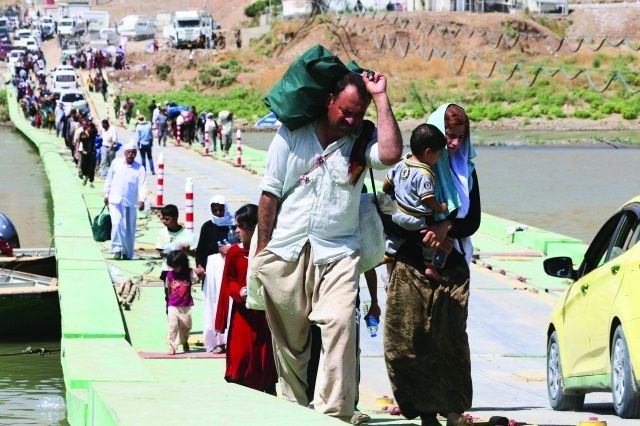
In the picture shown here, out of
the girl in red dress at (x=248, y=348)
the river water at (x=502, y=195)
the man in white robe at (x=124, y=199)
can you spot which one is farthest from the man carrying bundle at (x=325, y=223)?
the man in white robe at (x=124, y=199)

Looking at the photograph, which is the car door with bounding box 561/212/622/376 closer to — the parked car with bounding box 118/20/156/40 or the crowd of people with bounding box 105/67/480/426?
the crowd of people with bounding box 105/67/480/426

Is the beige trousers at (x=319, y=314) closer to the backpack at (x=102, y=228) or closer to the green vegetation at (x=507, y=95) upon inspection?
the backpack at (x=102, y=228)

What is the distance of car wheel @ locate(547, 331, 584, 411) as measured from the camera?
1048 centimetres

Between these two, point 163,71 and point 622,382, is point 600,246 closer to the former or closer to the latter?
point 622,382

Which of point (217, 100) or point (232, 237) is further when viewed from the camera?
point (217, 100)

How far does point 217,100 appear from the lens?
301 feet

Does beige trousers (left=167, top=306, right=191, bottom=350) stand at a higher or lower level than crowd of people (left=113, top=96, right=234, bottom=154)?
higher

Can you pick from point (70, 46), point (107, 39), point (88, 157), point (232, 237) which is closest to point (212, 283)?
point (232, 237)

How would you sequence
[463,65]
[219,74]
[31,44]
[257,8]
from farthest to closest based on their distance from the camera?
[257,8], [31,44], [219,74], [463,65]

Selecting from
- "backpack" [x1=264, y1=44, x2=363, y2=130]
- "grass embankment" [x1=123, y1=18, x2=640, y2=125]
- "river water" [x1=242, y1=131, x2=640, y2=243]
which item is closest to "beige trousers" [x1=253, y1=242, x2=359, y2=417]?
"backpack" [x1=264, y1=44, x2=363, y2=130]

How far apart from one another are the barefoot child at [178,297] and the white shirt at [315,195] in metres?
5.53

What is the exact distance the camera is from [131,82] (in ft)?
338

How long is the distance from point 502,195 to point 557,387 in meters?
33.2

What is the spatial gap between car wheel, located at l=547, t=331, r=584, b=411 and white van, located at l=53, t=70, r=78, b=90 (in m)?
76.2
